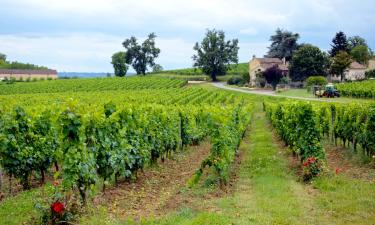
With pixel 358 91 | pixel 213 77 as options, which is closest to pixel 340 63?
pixel 358 91

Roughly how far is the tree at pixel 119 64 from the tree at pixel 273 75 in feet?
197

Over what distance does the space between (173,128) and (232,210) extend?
812 centimetres

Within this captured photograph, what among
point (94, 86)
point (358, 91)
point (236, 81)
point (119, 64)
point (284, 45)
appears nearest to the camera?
point (358, 91)

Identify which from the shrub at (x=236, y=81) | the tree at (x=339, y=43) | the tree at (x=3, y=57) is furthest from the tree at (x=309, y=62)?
the tree at (x=3, y=57)

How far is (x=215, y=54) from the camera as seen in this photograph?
340ft

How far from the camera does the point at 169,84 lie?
85938 mm

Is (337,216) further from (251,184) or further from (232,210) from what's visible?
(251,184)

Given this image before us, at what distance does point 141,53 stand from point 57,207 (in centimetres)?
11361

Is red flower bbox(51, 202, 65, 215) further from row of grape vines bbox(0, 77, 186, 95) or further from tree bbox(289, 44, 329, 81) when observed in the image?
tree bbox(289, 44, 329, 81)

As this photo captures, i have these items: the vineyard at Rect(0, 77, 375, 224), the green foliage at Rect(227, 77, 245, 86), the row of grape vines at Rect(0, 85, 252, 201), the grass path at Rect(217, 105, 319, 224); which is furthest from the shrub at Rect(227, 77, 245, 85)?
the row of grape vines at Rect(0, 85, 252, 201)

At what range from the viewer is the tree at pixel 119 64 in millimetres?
123688

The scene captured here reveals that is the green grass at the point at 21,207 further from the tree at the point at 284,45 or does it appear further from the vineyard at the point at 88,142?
the tree at the point at 284,45

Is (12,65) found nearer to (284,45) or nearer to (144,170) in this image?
(284,45)

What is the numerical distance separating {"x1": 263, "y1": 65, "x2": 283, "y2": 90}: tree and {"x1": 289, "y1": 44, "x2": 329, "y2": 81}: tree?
27.5 ft
